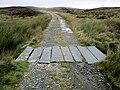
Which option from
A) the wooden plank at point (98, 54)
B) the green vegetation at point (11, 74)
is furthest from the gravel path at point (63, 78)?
the wooden plank at point (98, 54)

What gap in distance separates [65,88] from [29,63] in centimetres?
187

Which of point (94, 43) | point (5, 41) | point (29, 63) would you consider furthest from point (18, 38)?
point (29, 63)

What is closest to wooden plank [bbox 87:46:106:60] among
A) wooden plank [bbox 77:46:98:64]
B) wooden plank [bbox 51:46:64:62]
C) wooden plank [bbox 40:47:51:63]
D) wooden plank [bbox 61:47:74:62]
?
wooden plank [bbox 77:46:98:64]

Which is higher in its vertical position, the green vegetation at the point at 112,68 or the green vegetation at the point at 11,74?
the green vegetation at the point at 112,68

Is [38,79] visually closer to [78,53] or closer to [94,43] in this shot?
[78,53]

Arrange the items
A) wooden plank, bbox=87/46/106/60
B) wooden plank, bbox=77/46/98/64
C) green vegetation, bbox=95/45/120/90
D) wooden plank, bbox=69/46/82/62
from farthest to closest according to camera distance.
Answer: wooden plank, bbox=87/46/106/60 < wooden plank, bbox=69/46/82/62 < wooden plank, bbox=77/46/98/64 < green vegetation, bbox=95/45/120/90

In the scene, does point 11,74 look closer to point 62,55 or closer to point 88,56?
point 62,55

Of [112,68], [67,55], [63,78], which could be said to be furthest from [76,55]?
[63,78]

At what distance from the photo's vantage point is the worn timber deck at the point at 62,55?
620 centimetres

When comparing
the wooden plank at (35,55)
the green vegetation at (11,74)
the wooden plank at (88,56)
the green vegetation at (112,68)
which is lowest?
the wooden plank at (35,55)

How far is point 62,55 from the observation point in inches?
268

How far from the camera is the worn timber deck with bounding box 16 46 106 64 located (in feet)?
20.3

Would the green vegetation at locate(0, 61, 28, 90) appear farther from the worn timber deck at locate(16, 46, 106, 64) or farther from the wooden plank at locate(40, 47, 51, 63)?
the worn timber deck at locate(16, 46, 106, 64)

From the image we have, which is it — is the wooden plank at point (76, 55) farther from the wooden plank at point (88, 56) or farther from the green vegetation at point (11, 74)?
the green vegetation at point (11, 74)
